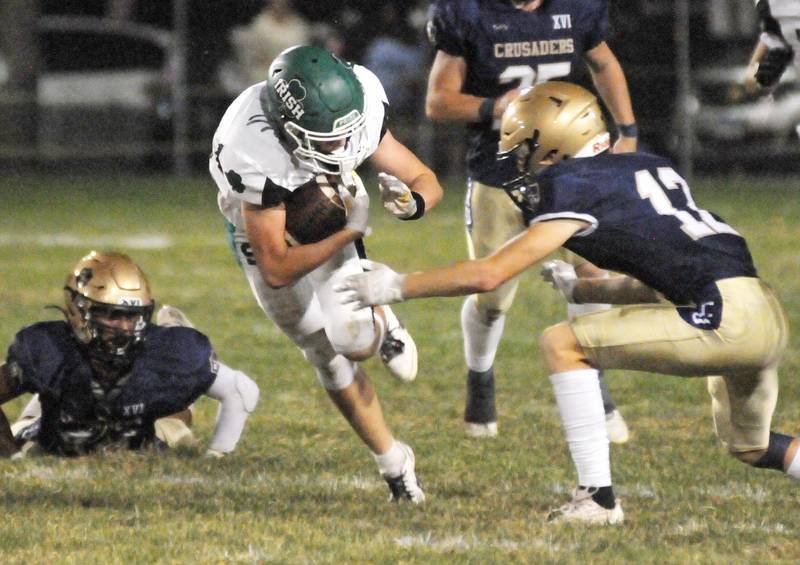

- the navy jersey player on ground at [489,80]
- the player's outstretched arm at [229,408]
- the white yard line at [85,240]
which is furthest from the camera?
the white yard line at [85,240]

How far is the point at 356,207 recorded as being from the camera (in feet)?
14.2

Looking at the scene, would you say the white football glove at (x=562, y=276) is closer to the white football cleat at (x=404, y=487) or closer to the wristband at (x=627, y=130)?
the white football cleat at (x=404, y=487)

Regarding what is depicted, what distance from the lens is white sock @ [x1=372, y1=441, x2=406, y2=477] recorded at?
4.52 metres

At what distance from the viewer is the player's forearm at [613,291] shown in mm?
4359

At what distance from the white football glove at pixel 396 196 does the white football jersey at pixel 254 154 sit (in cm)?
16

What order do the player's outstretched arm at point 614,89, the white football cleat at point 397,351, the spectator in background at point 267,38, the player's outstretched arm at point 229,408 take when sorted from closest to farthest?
the white football cleat at point 397,351 < the player's outstretched arm at point 229,408 < the player's outstretched arm at point 614,89 < the spectator in background at point 267,38

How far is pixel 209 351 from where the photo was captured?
204 inches

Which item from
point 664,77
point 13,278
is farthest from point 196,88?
point 13,278

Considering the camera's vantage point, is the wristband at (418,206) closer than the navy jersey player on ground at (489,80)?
Yes

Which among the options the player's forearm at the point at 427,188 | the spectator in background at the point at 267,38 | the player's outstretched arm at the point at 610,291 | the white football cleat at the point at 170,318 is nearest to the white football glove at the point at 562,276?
the player's outstretched arm at the point at 610,291

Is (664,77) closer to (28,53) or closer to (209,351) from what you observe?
(28,53)

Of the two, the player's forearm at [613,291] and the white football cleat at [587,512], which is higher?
the player's forearm at [613,291]

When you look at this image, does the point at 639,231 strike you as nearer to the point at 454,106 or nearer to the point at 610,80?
the point at 454,106

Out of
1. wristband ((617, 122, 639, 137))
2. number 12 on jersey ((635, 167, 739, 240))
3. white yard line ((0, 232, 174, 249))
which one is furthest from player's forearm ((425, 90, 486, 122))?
white yard line ((0, 232, 174, 249))
